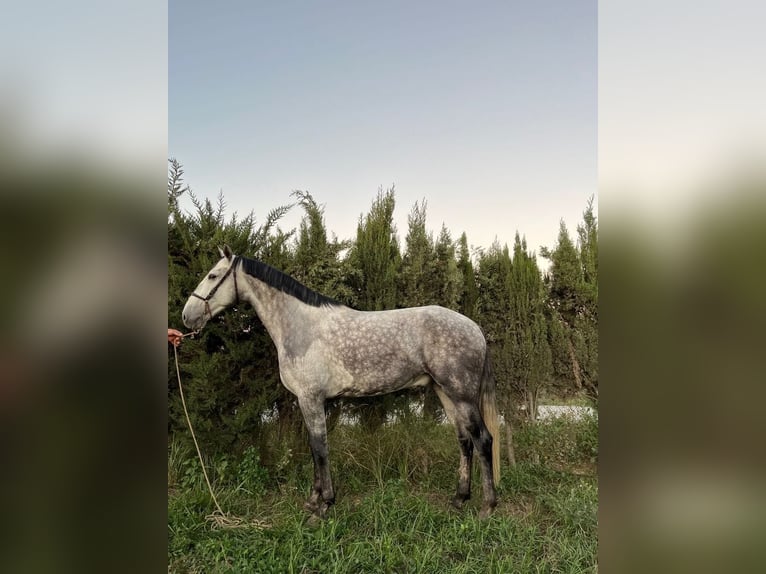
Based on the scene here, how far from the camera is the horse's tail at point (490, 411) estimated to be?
12.8 feet

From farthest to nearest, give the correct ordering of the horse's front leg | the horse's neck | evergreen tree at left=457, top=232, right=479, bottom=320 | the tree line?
evergreen tree at left=457, top=232, right=479, bottom=320 < the tree line < the horse's neck < the horse's front leg

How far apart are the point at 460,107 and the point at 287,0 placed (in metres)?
2.45

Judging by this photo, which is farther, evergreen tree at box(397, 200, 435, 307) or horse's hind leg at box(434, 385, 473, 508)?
evergreen tree at box(397, 200, 435, 307)

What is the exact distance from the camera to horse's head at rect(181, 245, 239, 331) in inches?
147

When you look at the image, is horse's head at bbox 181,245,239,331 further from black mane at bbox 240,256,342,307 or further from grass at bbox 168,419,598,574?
grass at bbox 168,419,598,574

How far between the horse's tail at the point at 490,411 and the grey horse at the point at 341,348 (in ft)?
0.27

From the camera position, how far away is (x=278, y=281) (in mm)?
3873

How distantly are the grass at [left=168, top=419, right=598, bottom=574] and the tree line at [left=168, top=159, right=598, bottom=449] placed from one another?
394mm

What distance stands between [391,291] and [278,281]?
1552 millimetres
